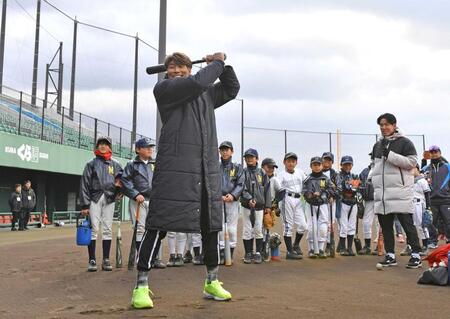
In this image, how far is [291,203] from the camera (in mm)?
9281

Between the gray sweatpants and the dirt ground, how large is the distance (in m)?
0.60

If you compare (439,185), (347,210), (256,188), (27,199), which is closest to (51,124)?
(27,199)

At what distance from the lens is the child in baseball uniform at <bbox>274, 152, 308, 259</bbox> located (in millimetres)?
9117

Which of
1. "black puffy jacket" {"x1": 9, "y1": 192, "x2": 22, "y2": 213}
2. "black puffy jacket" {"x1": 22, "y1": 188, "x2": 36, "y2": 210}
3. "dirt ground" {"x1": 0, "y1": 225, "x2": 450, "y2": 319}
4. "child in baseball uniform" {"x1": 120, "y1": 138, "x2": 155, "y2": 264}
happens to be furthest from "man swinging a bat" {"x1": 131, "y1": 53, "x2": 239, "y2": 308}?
"black puffy jacket" {"x1": 22, "y1": 188, "x2": 36, "y2": 210}

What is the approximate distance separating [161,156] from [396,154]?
386 cm

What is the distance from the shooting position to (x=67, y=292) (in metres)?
5.35

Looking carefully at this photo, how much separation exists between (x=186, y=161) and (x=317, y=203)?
17.4 feet

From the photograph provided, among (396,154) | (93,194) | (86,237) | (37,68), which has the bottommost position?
(86,237)

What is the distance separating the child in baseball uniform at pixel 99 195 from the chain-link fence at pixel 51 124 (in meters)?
14.1

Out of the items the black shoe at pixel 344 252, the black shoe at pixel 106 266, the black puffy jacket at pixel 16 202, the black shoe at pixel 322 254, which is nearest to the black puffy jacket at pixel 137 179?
the black shoe at pixel 106 266

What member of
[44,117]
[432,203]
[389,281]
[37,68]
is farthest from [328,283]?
[37,68]

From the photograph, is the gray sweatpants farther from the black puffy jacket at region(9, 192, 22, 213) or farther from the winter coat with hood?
the black puffy jacket at region(9, 192, 22, 213)

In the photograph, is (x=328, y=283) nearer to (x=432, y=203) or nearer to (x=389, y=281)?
(x=389, y=281)

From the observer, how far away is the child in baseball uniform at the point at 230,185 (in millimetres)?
7867
